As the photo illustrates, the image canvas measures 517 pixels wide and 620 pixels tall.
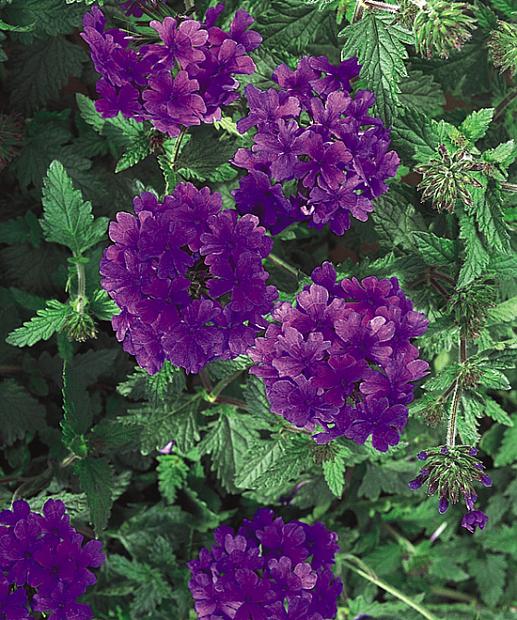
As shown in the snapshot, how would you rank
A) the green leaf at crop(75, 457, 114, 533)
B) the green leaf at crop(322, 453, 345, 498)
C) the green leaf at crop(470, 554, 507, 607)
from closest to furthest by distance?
the green leaf at crop(75, 457, 114, 533), the green leaf at crop(322, 453, 345, 498), the green leaf at crop(470, 554, 507, 607)

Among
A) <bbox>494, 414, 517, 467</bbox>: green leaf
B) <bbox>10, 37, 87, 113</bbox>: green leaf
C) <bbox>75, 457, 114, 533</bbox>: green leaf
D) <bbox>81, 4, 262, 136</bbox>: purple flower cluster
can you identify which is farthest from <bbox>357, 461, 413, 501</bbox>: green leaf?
<bbox>10, 37, 87, 113</bbox>: green leaf

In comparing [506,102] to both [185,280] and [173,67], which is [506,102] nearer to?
[173,67]

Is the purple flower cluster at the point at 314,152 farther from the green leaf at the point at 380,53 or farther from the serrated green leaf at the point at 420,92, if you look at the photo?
the serrated green leaf at the point at 420,92

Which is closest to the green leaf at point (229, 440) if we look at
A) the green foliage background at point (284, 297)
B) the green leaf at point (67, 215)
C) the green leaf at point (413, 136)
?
the green foliage background at point (284, 297)

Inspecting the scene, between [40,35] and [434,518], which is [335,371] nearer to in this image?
[40,35]

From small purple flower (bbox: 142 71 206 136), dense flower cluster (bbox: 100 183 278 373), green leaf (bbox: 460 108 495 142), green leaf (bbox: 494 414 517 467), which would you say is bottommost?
green leaf (bbox: 494 414 517 467)

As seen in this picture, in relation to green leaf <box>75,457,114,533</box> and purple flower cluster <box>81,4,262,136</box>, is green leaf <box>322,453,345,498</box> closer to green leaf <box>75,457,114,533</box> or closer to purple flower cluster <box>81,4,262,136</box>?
green leaf <box>75,457,114,533</box>

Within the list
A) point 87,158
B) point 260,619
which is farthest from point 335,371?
point 87,158

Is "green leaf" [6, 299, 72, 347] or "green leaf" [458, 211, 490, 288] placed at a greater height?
"green leaf" [458, 211, 490, 288]
